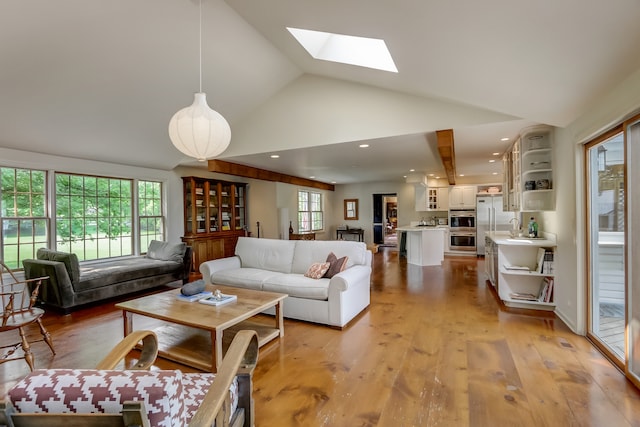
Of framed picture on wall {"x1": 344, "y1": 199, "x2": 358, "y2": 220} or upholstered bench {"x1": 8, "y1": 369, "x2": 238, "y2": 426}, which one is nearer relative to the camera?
upholstered bench {"x1": 8, "y1": 369, "x2": 238, "y2": 426}

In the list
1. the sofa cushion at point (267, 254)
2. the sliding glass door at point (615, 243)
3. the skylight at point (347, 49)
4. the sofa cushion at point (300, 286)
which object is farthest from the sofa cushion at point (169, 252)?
the sliding glass door at point (615, 243)

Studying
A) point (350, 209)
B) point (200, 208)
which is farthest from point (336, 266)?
point (350, 209)

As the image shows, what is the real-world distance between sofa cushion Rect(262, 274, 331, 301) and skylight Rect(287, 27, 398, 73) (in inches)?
96.4

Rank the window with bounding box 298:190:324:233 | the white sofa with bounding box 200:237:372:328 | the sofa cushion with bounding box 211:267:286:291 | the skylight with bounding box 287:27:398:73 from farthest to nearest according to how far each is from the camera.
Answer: the window with bounding box 298:190:324:233 < the sofa cushion with bounding box 211:267:286:291 < the white sofa with bounding box 200:237:372:328 < the skylight with bounding box 287:27:398:73

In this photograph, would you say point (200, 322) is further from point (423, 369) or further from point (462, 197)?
point (462, 197)

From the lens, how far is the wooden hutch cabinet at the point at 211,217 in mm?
6551

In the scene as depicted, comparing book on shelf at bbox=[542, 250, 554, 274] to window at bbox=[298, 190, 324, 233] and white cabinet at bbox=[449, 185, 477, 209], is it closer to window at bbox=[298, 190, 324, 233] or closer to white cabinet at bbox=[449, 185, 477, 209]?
white cabinet at bbox=[449, 185, 477, 209]

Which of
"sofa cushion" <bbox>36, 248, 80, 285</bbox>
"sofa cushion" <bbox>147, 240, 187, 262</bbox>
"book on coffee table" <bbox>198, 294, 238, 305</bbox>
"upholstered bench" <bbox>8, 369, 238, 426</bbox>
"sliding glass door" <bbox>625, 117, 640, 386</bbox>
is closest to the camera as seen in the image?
"upholstered bench" <bbox>8, 369, 238, 426</bbox>

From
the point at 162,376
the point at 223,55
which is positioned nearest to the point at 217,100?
the point at 223,55

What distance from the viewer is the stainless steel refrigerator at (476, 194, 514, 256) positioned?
26.3 ft

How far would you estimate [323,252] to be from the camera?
161 inches

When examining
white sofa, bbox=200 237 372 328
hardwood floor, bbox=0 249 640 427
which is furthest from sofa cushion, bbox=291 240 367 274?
hardwood floor, bbox=0 249 640 427

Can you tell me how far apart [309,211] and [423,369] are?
7780 mm

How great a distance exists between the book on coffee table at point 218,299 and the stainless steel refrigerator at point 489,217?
7.41 meters
